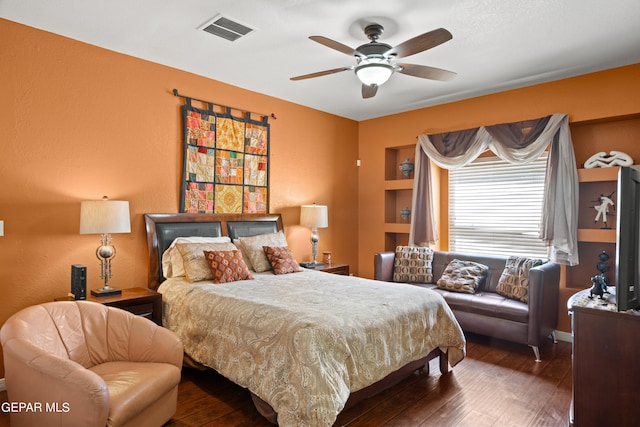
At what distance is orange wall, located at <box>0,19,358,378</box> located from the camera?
3.11 m

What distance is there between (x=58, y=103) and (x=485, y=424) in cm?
410

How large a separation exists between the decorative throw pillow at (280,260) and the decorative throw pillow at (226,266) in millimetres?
385

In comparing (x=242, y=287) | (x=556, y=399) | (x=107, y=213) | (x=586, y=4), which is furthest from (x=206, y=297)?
(x=586, y=4)

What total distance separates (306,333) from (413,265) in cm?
295

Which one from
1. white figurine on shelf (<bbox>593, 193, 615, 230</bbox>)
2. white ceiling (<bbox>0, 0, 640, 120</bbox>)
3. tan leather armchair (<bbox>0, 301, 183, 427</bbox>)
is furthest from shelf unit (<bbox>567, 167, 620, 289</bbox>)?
tan leather armchair (<bbox>0, 301, 183, 427</bbox>)

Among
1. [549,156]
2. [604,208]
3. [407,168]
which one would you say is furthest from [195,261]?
[604,208]

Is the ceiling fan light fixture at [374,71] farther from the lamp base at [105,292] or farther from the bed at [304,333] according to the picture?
the lamp base at [105,292]

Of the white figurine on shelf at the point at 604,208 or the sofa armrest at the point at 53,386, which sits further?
the white figurine on shelf at the point at 604,208

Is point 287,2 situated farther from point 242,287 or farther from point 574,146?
point 574,146

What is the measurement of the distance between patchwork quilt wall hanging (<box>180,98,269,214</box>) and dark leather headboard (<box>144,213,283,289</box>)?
10 centimetres

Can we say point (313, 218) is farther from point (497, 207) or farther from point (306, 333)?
point (306, 333)

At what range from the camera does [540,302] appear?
12.1 feet

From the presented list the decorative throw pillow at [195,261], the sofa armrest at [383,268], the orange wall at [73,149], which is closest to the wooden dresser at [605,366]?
the sofa armrest at [383,268]

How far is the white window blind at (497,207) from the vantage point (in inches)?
185
